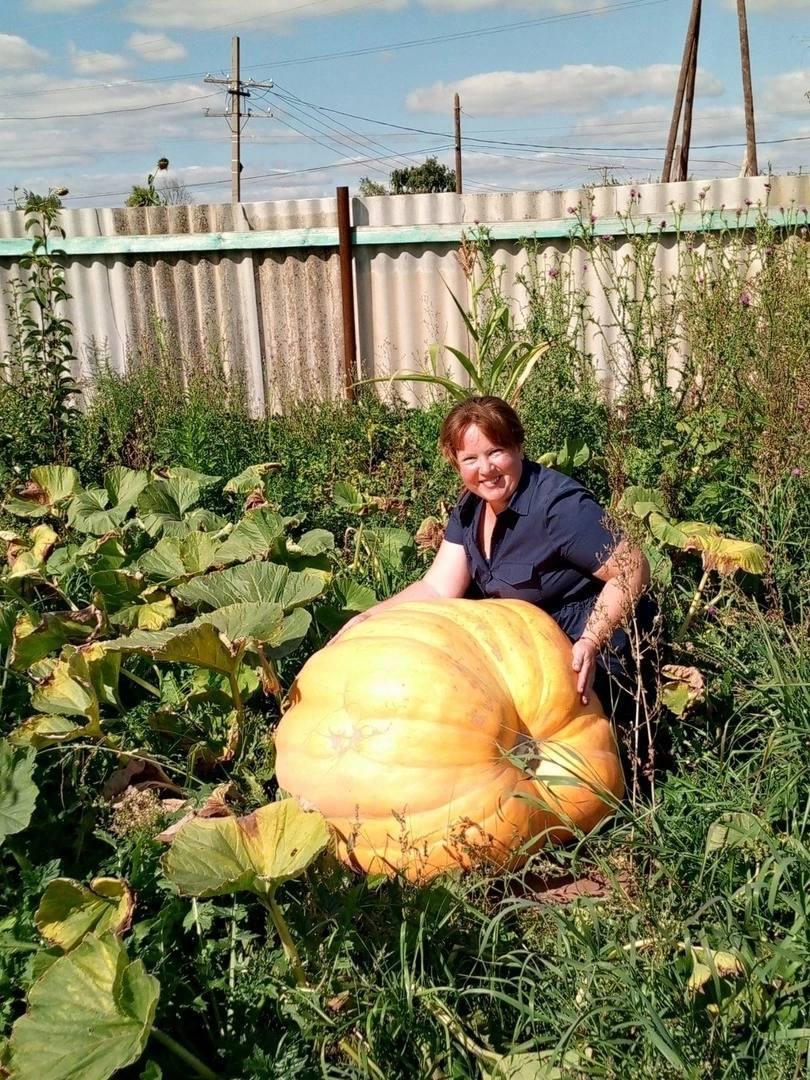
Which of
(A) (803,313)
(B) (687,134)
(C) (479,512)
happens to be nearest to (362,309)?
(A) (803,313)

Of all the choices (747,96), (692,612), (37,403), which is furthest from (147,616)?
(747,96)

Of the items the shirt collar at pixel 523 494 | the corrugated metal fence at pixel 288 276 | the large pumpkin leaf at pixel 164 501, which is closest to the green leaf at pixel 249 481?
the large pumpkin leaf at pixel 164 501

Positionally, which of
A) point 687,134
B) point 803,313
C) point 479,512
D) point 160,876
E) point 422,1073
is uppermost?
point 687,134

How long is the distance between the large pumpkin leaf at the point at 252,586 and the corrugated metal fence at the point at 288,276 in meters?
4.25

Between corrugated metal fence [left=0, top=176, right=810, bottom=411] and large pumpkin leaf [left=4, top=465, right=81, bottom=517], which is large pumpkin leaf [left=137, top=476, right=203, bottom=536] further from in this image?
corrugated metal fence [left=0, top=176, right=810, bottom=411]

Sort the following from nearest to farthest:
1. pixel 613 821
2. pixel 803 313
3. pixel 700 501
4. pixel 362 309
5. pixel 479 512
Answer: pixel 613 821, pixel 479 512, pixel 700 501, pixel 803 313, pixel 362 309

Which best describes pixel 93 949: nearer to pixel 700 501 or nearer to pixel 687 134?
pixel 700 501

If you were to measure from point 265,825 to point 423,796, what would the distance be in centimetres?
49

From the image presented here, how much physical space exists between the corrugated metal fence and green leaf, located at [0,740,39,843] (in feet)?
16.5

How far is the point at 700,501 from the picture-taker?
390 cm

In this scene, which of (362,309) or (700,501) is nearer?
(700,501)

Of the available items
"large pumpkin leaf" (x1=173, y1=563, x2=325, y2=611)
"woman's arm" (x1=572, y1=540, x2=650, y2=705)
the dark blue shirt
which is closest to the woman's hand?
"woman's arm" (x1=572, y1=540, x2=650, y2=705)

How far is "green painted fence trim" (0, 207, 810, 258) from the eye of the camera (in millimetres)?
6582

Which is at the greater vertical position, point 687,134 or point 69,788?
point 687,134
